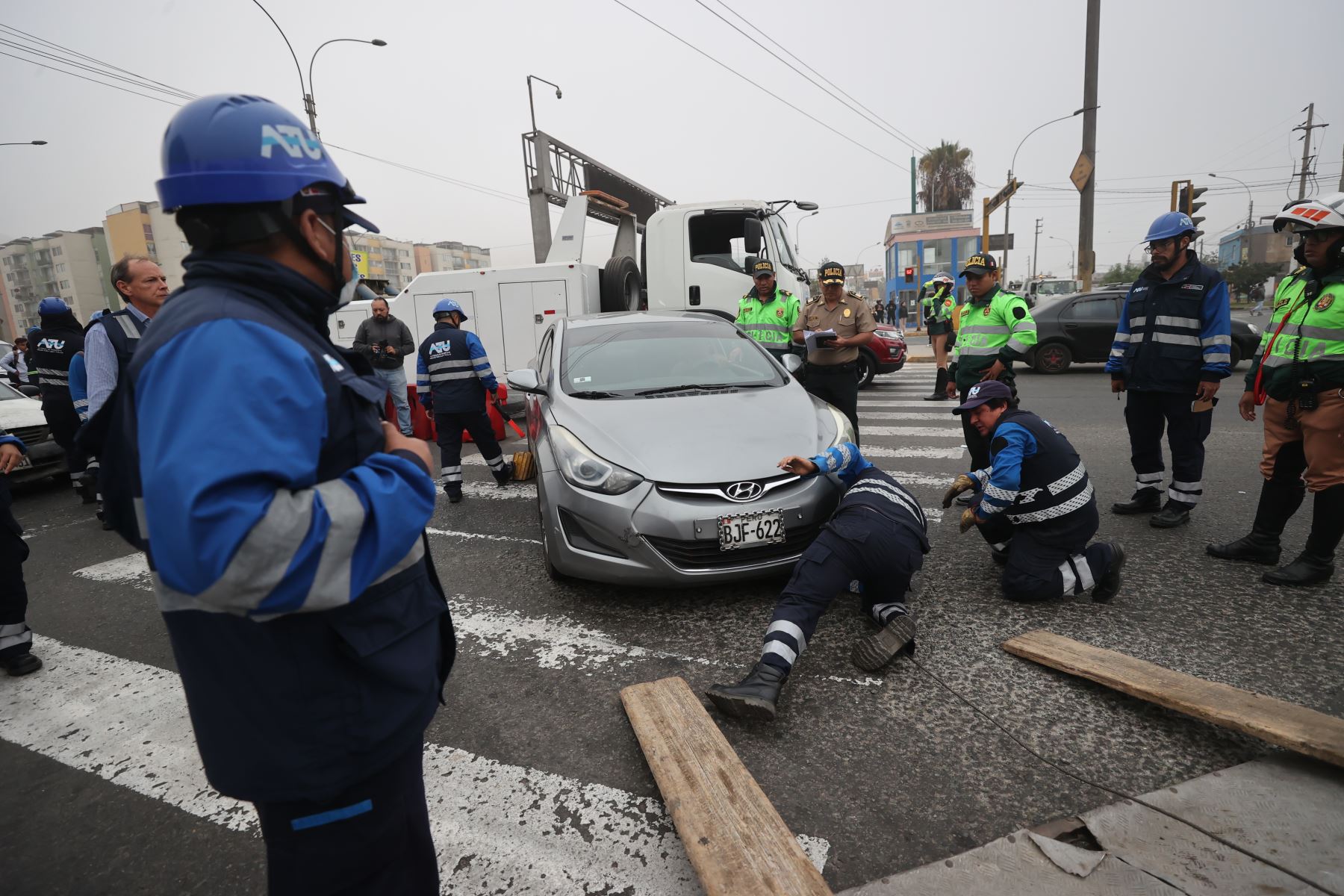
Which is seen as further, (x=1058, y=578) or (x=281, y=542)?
(x=1058, y=578)

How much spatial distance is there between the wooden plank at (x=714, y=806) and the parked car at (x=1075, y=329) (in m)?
12.3

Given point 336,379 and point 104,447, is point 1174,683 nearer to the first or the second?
point 336,379

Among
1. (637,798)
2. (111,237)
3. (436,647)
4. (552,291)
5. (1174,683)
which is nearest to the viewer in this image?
(436,647)

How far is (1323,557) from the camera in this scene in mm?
3625

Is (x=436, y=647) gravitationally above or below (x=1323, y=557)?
above

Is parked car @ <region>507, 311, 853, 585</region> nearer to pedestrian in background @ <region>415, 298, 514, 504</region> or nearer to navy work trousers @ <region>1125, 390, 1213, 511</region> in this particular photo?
pedestrian in background @ <region>415, 298, 514, 504</region>

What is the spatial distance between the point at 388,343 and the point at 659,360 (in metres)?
5.01

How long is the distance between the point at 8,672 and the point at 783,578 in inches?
161

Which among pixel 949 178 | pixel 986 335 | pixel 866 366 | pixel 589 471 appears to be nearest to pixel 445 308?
pixel 589 471

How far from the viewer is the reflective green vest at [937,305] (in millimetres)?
12023

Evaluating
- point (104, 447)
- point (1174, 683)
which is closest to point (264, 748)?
point (104, 447)

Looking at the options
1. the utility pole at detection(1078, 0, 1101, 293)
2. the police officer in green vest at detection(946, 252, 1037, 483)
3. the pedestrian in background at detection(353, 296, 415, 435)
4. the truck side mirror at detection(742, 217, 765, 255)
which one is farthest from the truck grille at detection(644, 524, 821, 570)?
the utility pole at detection(1078, 0, 1101, 293)

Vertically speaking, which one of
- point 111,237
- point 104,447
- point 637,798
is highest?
point 111,237

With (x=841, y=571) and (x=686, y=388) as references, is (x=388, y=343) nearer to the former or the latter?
(x=686, y=388)
